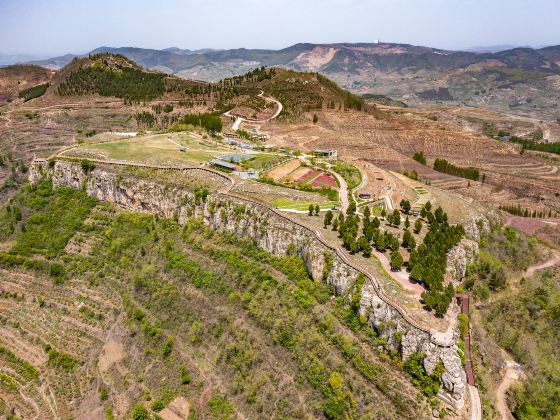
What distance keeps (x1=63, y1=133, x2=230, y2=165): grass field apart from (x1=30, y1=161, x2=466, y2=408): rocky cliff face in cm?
617

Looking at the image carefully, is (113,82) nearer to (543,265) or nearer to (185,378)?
(185,378)

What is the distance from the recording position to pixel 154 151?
2825 inches

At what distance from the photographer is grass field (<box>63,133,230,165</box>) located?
67.8 m

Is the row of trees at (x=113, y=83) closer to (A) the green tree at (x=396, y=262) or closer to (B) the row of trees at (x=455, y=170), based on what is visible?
(B) the row of trees at (x=455, y=170)

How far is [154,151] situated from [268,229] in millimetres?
35500

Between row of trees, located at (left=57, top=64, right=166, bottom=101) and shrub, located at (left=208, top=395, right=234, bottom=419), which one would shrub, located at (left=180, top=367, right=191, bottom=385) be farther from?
row of trees, located at (left=57, top=64, right=166, bottom=101)

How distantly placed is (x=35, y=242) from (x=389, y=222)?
51.7 metres

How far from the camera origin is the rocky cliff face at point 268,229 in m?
31.1

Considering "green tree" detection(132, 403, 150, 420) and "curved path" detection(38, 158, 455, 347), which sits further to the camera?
"green tree" detection(132, 403, 150, 420)

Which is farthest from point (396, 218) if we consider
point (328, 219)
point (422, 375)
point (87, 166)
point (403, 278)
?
point (87, 166)

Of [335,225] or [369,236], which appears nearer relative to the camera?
[369,236]

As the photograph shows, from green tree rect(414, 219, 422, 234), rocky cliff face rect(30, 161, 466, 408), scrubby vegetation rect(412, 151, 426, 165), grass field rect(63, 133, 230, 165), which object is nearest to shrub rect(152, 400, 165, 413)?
rocky cliff face rect(30, 161, 466, 408)

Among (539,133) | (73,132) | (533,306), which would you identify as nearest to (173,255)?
(533,306)

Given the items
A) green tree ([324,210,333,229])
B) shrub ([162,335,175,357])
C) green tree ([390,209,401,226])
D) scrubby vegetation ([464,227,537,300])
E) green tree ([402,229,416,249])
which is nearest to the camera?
shrub ([162,335,175,357])
